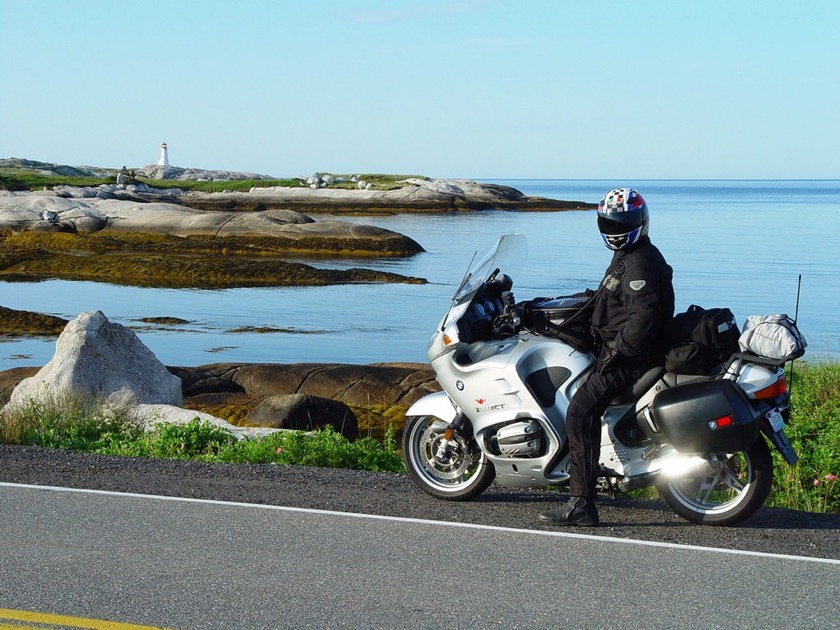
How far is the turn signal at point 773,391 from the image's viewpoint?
23.3 feet

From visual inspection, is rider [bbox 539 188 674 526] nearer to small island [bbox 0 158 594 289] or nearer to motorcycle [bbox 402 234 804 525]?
motorcycle [bbox 402 234 804 525]

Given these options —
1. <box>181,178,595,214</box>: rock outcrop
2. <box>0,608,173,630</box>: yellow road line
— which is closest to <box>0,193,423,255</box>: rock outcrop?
<box>181,178,595,214</box>: rock outcrop

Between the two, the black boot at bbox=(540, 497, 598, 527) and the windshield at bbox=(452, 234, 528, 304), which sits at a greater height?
the windshield at bbox=(452, 234, 528, 304)

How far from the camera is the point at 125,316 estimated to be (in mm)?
32094

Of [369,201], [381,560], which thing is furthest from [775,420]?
[369,201]

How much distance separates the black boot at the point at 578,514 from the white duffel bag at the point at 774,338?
4.60 feet

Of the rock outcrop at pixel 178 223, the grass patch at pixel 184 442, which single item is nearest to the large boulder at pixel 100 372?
the grass patch at pixel 184 442

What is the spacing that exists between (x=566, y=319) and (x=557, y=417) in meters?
0.64

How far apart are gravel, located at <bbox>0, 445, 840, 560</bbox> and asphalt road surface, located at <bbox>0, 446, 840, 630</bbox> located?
26 millimetres

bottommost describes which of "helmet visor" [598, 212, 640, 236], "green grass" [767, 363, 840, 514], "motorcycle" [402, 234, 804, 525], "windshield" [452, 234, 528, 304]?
"green grass" [767, 363, 840, 514]

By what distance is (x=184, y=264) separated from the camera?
1734 inches

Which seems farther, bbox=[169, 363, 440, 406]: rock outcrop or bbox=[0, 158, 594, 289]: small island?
bbox=[0, 158, 594, 289]: small island

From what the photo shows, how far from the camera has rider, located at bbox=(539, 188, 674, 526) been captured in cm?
716

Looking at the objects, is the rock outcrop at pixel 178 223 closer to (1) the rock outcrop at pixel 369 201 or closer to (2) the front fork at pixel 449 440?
(1) the rock outcrop at pixel 369 201
